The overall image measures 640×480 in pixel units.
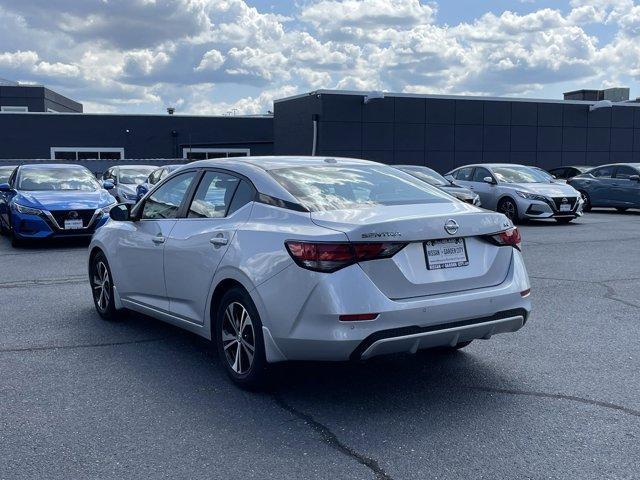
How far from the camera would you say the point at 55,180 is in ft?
46.1

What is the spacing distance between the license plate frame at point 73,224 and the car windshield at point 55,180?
1.50 meters

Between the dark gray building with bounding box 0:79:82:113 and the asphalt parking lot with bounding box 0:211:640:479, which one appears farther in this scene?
the dark gray building with bounding box 0:79:82:113

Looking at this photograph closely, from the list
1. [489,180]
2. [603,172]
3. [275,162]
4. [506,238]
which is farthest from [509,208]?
[506,238]

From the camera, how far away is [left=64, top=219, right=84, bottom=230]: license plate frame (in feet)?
41.0

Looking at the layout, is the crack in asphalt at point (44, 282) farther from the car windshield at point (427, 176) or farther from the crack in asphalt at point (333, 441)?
the car windshield at point (427, 176)

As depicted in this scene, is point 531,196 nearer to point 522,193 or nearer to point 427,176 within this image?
point 522,193

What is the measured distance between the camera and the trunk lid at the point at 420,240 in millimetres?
4230

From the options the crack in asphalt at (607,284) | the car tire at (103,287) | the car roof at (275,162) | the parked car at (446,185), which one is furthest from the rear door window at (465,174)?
the car roof at (275,162)

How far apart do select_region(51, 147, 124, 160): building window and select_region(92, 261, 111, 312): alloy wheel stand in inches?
1431

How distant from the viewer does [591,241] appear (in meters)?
13.6

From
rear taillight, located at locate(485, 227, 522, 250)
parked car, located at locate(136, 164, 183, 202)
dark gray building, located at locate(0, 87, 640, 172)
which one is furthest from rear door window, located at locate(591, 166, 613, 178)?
rear taillight, located at locate(485, 227, 522, 250)

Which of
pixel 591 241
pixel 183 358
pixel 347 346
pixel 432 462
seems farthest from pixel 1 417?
pixel 591 241

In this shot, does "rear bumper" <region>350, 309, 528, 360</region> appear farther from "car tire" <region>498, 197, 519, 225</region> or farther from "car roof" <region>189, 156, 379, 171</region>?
"car tire" <region>498, 197, 519, 225</region>

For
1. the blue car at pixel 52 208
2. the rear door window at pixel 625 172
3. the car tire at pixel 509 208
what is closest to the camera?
the blue car at pixel 52 208
